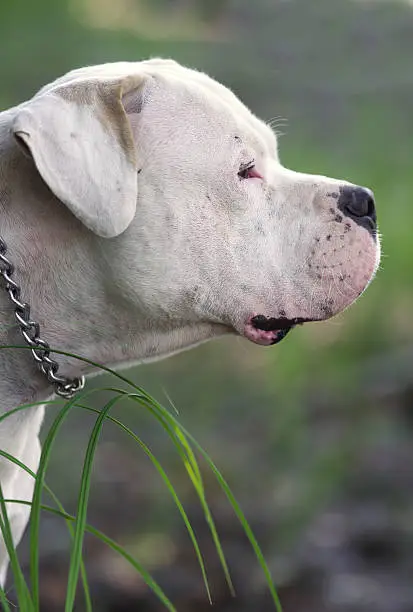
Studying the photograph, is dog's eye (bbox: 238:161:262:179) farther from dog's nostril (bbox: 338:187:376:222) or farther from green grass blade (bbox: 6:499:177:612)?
green grass blade (bbox: 6:499:177:612)

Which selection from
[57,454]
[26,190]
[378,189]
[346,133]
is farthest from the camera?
[346,133]

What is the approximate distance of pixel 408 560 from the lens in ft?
13.5

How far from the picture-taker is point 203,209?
7.93 ft

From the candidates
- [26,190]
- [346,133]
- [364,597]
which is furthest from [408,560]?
[346,133]

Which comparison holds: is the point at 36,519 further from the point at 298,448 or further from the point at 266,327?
the point at 298,448

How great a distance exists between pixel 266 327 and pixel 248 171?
0.35m

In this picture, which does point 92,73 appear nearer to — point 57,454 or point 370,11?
point 57,454

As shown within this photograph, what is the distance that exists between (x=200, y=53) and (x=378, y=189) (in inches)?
121

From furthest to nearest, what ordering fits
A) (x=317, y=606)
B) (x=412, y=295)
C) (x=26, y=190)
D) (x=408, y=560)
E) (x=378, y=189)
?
(x=378, y=189), (x=412, y=295), (x=408, y=560), (x=317, y=606), (x=26, y=190)

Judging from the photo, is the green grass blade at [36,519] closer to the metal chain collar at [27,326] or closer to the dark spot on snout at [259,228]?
the metal chain collar at [27,326]

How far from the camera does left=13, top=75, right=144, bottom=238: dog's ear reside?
7.09 ft

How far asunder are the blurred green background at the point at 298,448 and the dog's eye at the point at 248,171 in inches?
64.7

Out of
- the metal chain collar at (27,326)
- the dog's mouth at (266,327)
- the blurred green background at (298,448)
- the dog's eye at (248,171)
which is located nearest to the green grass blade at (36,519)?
the metal chain collar at (27,326)

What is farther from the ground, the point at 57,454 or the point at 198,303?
the point at 198,303
